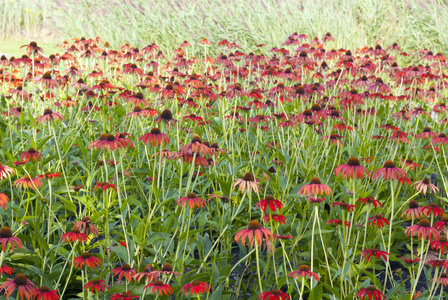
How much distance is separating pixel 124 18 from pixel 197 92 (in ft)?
22.5

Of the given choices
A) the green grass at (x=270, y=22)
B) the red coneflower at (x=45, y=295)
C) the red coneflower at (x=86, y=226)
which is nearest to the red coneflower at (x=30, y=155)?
the red coneflower at (x=86, y=226)

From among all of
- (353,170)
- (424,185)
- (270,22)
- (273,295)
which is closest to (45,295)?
(273,295)

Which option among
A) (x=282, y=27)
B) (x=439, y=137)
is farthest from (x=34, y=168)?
(x=282, y=27)

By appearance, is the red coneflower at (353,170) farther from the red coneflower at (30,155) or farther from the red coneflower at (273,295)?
the red coneflower at (30,155)

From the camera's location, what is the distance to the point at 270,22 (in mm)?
8227

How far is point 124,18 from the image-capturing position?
9641mm

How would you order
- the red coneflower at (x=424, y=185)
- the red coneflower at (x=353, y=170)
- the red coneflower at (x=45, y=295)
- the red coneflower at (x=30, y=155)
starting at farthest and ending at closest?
1. the red coneflower at (x=30, y=155)
2. the red coneflower at (x=424, y=185)
3. the red coneflower at (x=353, y=170)
4. the red coneflower at (x=45, y=295)

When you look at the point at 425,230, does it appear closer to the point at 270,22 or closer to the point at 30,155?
the point at 30,155

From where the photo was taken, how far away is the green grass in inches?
313

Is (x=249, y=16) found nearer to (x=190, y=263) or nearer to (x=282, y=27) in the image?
(x=282, y=27)

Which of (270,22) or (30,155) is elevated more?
(270,22)

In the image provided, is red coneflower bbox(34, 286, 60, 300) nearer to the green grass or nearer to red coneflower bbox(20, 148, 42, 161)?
red coneflower bbox(20, 148, 42, 161)

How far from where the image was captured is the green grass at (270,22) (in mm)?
7949

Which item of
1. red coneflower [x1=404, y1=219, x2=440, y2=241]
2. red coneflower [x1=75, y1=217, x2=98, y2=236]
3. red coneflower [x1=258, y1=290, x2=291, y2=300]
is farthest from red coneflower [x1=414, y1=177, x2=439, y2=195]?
red coneflower [x1=75, y1=217, x2=98, y2=236]
